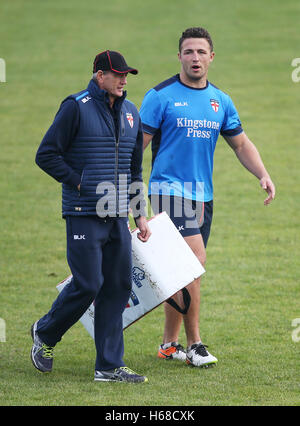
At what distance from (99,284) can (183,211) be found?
3.60 ft

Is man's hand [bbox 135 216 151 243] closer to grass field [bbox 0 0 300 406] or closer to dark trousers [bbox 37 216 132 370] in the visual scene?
dark trousers [bbox 37 216 132 370]

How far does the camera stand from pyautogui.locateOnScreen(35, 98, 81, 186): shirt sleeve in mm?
6004

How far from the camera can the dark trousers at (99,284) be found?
6125 mm

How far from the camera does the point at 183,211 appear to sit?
273 inches

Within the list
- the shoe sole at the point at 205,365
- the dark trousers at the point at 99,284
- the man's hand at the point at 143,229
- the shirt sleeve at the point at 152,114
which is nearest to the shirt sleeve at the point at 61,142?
the dark trousers at the point at 99,284

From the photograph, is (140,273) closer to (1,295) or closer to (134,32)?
(1,295)

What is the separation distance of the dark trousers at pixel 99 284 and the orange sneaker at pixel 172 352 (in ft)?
2.70

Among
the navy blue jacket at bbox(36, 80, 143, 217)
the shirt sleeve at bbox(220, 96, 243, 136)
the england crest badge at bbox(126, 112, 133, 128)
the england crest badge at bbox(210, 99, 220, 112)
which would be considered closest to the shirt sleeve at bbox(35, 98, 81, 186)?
the navy blue jacket at bbox(36, 80, 143, 217)

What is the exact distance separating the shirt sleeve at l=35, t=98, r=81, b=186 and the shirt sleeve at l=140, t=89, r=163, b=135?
1.01 metres

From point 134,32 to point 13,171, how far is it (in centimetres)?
1162

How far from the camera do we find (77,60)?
23203 mm

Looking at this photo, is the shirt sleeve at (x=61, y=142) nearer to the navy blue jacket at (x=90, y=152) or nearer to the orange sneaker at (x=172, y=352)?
the navy blue jacket at (x=90, y=152)

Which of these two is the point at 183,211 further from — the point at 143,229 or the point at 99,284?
the point at 99,284

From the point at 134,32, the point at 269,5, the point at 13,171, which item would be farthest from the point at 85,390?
the point at 269,5
